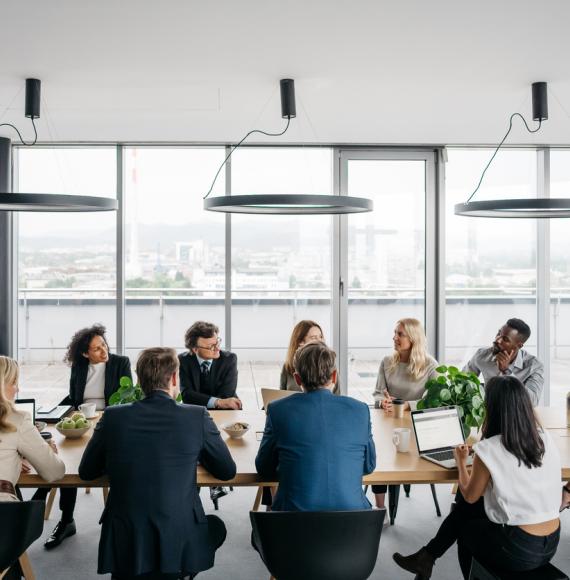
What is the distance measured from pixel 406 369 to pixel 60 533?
7.41ft

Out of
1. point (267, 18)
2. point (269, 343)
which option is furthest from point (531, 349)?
point (267, 18)

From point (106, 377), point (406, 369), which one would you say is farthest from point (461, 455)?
point (106, 377)

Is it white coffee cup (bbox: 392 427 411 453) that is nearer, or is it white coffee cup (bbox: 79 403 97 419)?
white coffee cup (bbox: 392 427 411 453)

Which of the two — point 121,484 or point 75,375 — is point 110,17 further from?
point 75,375

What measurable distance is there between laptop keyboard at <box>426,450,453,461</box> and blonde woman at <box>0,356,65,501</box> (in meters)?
1.59

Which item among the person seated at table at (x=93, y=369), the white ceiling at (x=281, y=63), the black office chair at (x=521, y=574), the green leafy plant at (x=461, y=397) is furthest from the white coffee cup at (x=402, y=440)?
the person seated at table at (x=93, y=369)

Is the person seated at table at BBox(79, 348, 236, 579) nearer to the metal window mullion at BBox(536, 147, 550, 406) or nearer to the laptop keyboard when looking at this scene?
the laptop keyboard

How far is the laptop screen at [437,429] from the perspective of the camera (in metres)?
3.06

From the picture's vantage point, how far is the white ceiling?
9.55 feet

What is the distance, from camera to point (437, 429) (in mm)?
3104

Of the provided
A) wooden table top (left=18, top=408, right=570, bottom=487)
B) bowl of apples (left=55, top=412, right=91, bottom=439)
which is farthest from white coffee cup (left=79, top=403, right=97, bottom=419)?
bowl of apples (left=55, top=412, right=91, bottom=439)

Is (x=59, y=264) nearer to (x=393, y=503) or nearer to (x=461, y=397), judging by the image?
(x=393, y=503)

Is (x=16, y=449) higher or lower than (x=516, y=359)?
lower

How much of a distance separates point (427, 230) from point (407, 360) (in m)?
2.14
